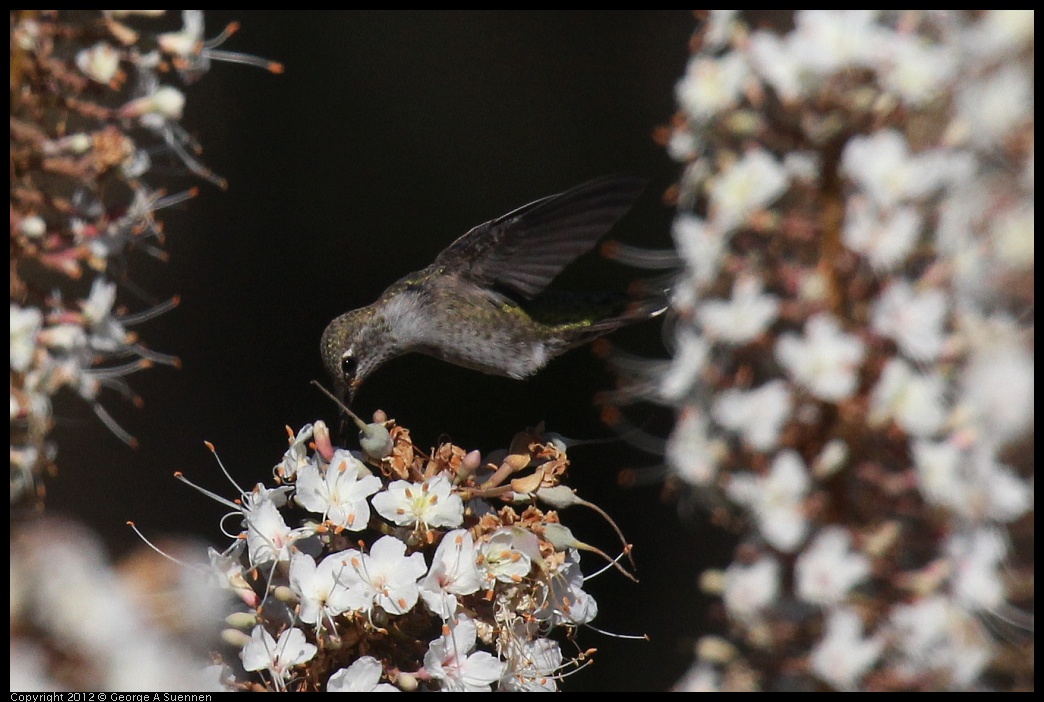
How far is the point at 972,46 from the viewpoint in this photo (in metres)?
1.72

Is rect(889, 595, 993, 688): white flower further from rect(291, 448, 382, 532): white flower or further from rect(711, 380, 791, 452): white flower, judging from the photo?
rect(291, 448, 382, 532): white flower

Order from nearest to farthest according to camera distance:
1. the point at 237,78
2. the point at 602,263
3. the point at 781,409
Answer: the point at 781,409 < the point at 237,78 < the point at 602,263

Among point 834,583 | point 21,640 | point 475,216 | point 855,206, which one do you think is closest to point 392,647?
point 21,640

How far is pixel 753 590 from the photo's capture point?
1.85 meters

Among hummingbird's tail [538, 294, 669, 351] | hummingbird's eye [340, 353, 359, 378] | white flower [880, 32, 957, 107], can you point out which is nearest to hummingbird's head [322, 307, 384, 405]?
hummingbird's eye [340, 353, 359, 378]

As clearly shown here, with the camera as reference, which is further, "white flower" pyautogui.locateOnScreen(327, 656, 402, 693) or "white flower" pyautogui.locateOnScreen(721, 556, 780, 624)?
"white flower" pyautogui.locateOnScreen(721, 556, 780, 624)

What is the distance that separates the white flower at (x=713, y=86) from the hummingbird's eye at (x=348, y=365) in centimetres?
80

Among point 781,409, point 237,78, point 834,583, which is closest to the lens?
point 834,583

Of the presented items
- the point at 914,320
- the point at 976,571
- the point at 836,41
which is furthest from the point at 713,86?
the point at 976,571

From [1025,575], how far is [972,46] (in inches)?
34.8

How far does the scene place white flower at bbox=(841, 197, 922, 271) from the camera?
1.72 meters

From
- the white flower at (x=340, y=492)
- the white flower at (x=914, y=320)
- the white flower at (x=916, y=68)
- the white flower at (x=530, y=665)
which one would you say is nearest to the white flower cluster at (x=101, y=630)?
the white flower at (x=340, y=492)

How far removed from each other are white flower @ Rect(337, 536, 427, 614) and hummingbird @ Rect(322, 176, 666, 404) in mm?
689

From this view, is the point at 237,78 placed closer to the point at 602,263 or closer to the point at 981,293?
the point at 602,263
